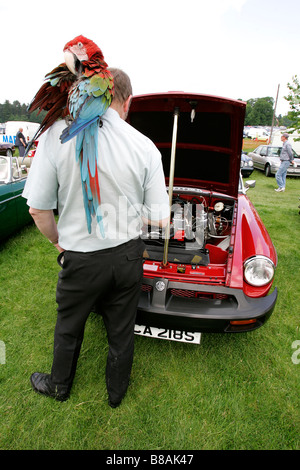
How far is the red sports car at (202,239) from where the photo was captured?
6.69ft

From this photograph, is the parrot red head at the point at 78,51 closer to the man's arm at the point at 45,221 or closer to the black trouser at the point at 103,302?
the man's arm at the point at 45,221

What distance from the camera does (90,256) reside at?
1.46 metres

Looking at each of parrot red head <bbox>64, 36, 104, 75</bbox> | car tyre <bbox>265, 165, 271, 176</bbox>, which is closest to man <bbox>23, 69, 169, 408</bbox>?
parrot red head <bbox>64, 36, 104, 75</bbox>

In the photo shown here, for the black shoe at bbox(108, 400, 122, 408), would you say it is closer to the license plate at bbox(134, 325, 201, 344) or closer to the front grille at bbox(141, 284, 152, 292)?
the license plate at bbox(134, 325, 201, 344)

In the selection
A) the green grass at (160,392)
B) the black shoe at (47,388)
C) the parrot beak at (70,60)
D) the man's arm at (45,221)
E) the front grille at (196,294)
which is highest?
the parrot beak at (70,60)

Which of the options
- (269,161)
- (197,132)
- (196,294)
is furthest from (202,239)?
(269,161)

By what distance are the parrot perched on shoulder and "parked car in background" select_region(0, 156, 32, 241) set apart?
2990mm

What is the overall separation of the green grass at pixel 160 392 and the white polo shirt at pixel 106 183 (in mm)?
1163

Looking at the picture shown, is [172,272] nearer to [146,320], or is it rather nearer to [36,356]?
[146,320]

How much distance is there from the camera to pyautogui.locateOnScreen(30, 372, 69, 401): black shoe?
6.12ft

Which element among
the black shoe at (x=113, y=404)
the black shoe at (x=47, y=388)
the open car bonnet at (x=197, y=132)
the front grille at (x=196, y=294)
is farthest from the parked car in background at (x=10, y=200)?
the black shoe at (x=113, y=404)

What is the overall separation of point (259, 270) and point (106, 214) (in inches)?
52.5

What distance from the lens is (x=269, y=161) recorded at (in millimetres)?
12289

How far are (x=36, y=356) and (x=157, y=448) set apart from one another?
3.78 feet
